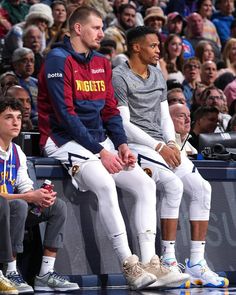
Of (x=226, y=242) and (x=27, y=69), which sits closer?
(x=226, y=242)

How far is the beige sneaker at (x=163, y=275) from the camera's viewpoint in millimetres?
8055

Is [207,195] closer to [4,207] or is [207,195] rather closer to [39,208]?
[39,208]

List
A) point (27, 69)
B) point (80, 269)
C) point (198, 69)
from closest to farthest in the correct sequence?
point (80, 269) < point (27, 69) < point (198, 69)

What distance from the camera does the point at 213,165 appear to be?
919cm

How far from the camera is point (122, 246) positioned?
26.6 feet

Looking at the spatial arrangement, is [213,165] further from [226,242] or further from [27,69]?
[27,69]

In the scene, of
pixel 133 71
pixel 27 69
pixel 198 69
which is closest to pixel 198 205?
pixel 133 71

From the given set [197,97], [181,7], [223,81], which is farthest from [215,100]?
[181,7]

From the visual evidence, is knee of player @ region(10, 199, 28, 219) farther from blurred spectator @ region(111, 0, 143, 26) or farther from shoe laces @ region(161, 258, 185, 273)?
blurred spectator @ region(111, 0, 143, 26)

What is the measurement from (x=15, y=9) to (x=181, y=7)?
3.71m

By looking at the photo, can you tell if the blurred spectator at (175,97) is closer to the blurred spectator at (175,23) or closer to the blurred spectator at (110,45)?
the blurred spectator at (110,45)

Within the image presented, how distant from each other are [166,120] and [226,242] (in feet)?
3.85

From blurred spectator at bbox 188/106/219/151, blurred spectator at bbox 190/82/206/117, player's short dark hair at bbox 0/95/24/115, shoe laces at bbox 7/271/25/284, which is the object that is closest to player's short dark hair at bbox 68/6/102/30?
player's short dark hair at bbox 0/95/24/115

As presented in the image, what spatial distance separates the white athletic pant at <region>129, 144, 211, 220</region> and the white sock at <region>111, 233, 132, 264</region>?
58 centimetres
